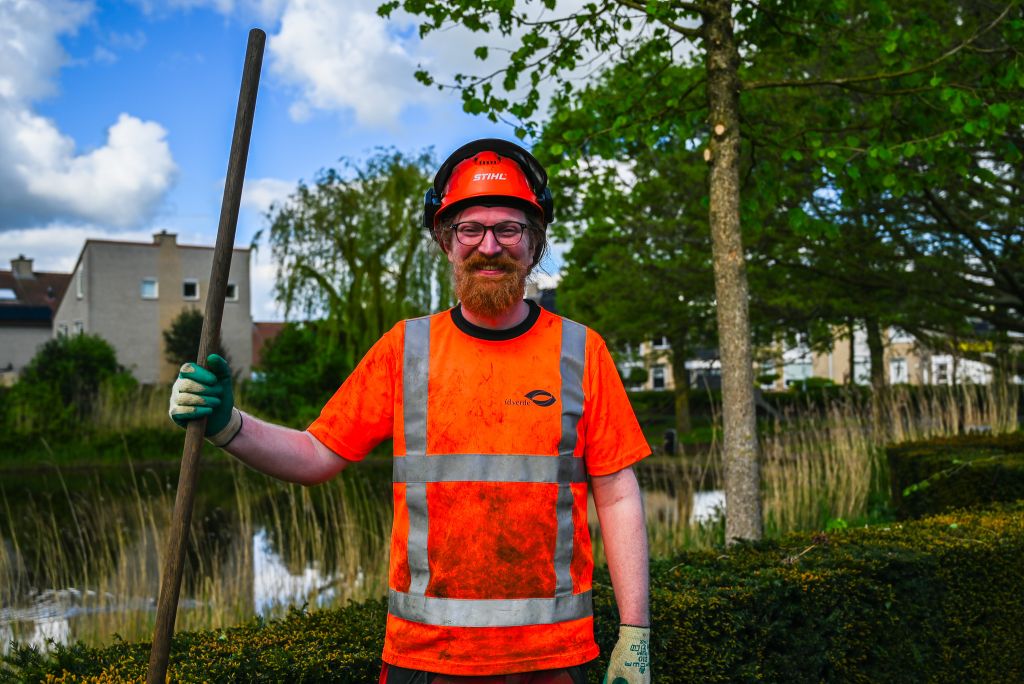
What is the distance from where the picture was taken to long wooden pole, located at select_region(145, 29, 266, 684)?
6.51 feet

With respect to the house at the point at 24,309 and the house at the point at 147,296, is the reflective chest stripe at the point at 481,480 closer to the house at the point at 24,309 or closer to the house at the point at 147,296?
the house at the point at 147,296

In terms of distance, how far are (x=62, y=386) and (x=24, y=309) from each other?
25.7m

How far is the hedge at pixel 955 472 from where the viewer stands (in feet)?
21.1

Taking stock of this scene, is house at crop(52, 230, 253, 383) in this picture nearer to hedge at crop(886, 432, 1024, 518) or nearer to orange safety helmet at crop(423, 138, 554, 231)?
hedge at crop(886, 432, 1024, 518)

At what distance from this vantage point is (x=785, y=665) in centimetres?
335

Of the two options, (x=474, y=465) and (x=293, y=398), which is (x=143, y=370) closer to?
(x=293, y=398)

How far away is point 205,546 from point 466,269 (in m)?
8.52

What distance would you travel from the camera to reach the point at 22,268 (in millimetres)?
51031

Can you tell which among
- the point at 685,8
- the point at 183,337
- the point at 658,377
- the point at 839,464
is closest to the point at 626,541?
the point at 685,8

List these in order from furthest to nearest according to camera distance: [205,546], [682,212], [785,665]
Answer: [682,212]
[205,546]
[785,665]

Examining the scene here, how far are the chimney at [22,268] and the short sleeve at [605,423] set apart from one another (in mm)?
55200

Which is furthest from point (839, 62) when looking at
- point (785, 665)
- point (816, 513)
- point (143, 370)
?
point (143, 370)

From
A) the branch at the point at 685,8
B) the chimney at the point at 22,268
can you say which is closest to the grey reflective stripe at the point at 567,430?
the branch at the point at 685,8

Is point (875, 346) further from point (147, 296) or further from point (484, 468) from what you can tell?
point (147, 296)
